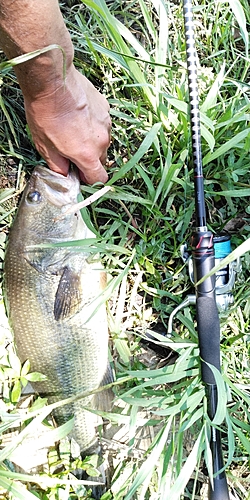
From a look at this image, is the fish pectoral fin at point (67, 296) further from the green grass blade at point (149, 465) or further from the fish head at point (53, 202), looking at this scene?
the green grass blade at point (149, 465)

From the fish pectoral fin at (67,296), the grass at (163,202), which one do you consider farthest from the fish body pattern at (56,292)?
the grass at (163,202)

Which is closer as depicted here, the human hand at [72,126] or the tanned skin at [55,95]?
the tanned skin at [55,95]

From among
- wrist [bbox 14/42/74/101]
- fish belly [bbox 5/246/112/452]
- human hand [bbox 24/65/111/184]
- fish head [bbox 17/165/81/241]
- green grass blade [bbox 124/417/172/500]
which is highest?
wrist [bbox 14/42/74/101]

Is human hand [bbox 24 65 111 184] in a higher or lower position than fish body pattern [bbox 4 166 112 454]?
higher

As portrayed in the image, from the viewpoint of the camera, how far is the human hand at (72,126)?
1.85 m

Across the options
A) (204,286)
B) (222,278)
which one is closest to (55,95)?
(204,286)

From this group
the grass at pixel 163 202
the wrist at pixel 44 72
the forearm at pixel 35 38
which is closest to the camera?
the forearm at pixel 35 38

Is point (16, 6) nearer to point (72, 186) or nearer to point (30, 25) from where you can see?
point (30, 25)

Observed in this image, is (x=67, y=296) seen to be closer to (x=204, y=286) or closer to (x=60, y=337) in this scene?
(x=60, y=337)

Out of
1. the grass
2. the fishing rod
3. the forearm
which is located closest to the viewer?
the forearm

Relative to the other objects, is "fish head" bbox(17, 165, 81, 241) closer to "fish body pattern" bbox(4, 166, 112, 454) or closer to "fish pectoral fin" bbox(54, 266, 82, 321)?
"fish body pattern" bbox(4, 166, 112, 454)

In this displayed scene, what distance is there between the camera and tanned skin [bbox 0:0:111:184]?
62.1 inches

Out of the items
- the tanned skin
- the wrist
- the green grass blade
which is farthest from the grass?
the wrist

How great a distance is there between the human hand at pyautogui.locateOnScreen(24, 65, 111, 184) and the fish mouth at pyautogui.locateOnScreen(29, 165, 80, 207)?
3 centimetres
